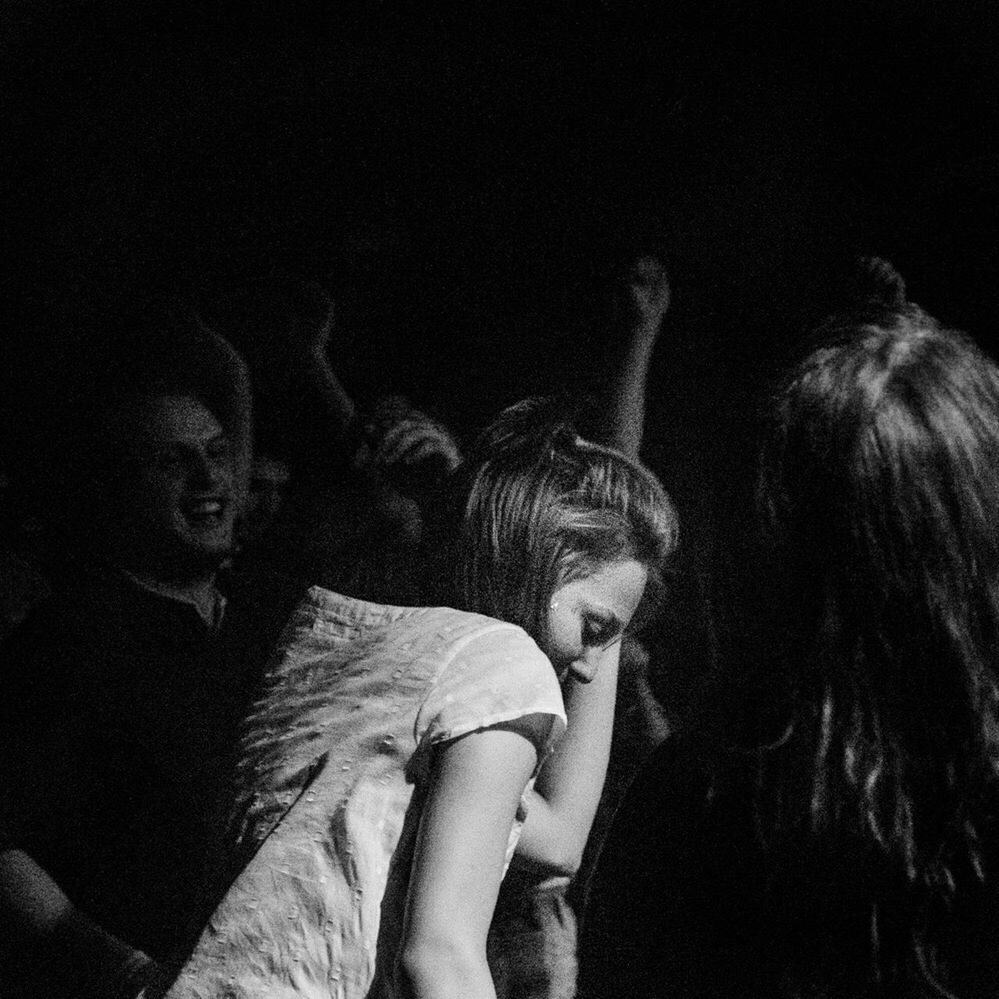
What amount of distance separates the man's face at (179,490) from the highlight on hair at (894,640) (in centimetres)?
123

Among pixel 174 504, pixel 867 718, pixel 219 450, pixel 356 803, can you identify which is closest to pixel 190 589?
pixel 174 504

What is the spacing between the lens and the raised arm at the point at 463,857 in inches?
91.0

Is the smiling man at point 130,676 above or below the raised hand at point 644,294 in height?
below

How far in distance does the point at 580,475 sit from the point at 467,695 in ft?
1.96

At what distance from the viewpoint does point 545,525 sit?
→ 2.72 metres

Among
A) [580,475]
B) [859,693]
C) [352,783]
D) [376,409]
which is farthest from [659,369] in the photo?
[352,783]

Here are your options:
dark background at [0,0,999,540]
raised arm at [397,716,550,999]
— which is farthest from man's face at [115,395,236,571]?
raised arm at [397,716,550,999]

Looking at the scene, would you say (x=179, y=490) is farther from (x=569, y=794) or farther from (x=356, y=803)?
(x=569, y=794)

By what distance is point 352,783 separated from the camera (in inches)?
95.4

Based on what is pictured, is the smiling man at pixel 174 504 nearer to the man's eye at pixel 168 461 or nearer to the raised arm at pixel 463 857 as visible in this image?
the man's eye at pixel 168 461

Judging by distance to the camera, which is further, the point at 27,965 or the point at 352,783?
the point at 27,965

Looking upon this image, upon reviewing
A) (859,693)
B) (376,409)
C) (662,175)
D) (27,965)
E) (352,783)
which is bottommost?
(27,965)

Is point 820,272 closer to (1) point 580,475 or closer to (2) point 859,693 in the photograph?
(1) point 580,475

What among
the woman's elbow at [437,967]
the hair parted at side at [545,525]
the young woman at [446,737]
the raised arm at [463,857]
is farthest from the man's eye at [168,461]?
A: the woman's elbow at [437,967]
